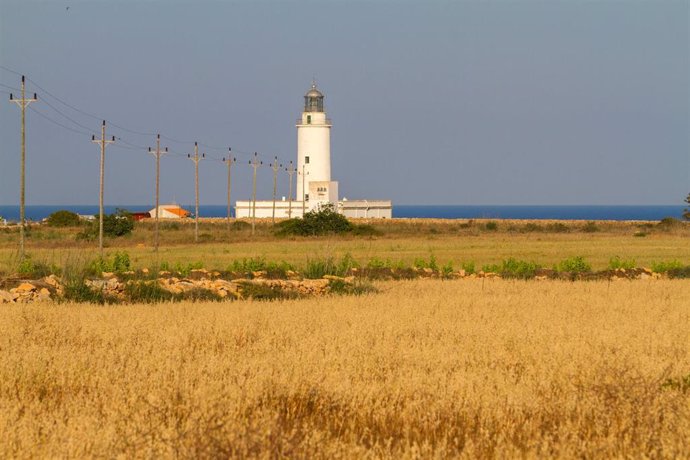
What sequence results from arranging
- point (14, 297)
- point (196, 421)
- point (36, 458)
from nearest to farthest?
point (36, 458) → point (196, 421) → point (14, 297)

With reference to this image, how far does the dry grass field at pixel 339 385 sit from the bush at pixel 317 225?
54515mm

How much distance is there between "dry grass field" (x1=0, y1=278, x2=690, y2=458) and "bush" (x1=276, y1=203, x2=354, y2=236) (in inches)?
2146

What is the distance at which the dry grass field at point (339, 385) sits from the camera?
787 centimetres

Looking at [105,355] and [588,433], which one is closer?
[588,433]

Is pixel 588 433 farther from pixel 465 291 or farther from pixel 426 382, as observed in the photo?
pixel 465 291

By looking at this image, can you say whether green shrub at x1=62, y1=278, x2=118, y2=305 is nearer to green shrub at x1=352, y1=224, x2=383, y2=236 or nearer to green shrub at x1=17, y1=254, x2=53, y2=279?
green shrub at x1=17, y1=254, x2=53, y2=279

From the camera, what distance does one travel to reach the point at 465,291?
24.1 meters

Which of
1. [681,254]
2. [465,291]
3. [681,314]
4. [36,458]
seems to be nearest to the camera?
[36,458]

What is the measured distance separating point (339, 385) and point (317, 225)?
63054 millimetres

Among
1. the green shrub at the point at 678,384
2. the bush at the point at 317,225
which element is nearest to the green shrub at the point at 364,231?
the bush at the point at 317,225

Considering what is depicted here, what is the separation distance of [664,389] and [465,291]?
14.2 m

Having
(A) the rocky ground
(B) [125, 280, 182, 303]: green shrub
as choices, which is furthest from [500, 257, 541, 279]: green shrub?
(B) [125, 280, 182, 303]: green shrub

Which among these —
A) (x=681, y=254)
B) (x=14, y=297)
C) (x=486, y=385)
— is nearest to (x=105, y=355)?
(x=486, y=385)

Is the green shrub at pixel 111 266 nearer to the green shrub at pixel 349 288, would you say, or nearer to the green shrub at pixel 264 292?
the green shrub at pixel 264 292
